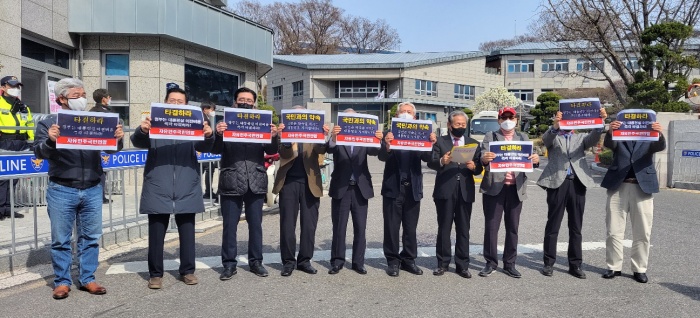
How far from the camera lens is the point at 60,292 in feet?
17.3

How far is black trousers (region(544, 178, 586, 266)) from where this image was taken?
20.7 feet

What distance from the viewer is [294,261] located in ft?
21.0

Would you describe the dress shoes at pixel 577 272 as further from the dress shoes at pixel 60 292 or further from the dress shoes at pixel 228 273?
the dress shoes at pixel 60 292

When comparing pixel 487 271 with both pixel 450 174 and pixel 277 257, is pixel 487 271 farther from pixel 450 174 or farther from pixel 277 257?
pixel 277 257

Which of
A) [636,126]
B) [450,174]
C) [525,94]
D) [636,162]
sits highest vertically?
[525,94]

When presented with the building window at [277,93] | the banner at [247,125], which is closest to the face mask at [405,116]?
the banner at [247,125]

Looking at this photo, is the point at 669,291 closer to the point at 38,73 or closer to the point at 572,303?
the point at 572,303

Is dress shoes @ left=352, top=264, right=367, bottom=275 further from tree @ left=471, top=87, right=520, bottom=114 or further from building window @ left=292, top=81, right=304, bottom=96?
building window @ left=292, top=81, right=304, bottom=96

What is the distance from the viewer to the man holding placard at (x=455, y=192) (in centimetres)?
634

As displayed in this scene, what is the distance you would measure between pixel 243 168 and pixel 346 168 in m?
1.20

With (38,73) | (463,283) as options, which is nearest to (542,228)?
(463,283)

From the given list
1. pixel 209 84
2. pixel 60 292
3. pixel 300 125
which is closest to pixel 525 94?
pixel 209 84

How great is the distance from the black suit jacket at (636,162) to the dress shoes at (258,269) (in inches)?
164

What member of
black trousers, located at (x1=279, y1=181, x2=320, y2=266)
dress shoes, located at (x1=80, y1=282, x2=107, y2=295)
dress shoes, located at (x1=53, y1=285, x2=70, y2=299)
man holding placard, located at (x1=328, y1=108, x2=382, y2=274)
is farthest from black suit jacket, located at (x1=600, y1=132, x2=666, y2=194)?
dress shoes, located at (x1=53, y1=285, x2=70, y2=299)
